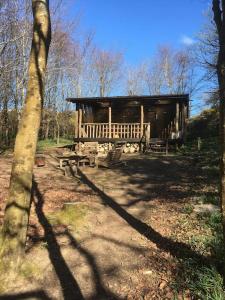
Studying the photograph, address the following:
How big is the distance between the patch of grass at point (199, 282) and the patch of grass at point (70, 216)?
9.90ft

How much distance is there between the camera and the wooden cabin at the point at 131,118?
951 inches

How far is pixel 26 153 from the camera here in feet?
20.5

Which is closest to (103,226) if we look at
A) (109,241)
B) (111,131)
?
(109,241)

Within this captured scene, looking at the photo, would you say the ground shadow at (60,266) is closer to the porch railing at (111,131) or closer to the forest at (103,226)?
the forest at (103,226)

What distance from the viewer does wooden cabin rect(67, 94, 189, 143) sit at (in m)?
24.2

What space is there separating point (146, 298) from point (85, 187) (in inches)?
281

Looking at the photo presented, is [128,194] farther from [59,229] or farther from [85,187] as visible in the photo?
[59,229]

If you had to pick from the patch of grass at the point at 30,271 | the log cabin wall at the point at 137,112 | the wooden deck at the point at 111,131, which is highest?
the log cabin wall at the point at 137,112

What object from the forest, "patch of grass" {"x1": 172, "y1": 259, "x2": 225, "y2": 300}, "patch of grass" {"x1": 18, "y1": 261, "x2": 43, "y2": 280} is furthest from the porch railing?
"patch of grass" {"x1": 172, "y1": 259, "x2": 225, "y2": 300}

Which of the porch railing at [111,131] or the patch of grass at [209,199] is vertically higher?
the porch railing at [111,131]

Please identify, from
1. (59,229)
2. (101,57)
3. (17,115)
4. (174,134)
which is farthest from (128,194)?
(101,57)

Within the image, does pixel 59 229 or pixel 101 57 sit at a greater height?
pixel 101 57

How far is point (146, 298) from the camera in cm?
535

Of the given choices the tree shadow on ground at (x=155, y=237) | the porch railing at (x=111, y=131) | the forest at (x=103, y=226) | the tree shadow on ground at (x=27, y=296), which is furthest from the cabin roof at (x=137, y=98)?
the tree shadow on ground at (x=27, y=296)
